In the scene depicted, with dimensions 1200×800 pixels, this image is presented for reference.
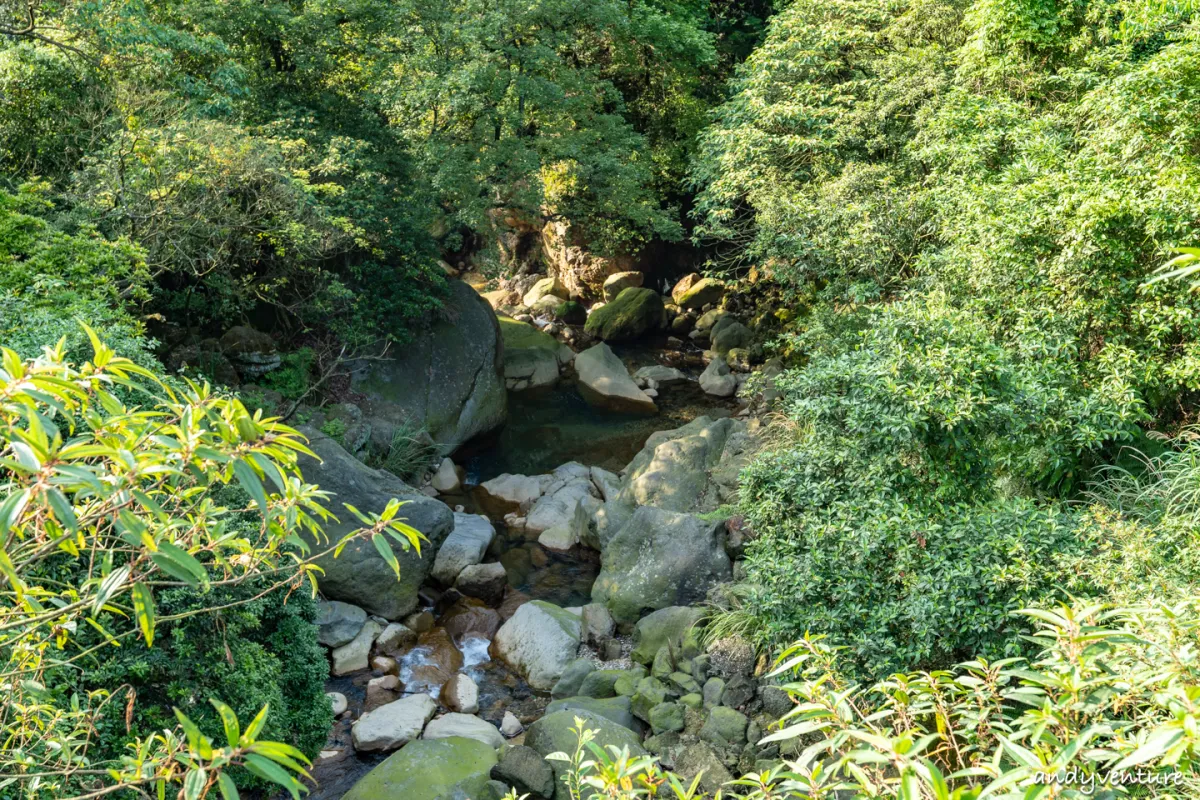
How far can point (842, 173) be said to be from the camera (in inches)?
491

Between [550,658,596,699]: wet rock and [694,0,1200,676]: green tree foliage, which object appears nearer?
[694,0,1200,676]: green tree foliage

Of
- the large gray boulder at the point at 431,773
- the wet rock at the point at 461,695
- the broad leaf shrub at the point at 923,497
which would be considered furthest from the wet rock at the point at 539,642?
the broad leaf shrub at the point at 923,497

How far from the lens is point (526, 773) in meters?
7.21

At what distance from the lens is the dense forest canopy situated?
2600 mm

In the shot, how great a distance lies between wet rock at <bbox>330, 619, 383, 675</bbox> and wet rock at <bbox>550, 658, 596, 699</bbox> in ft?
8.04

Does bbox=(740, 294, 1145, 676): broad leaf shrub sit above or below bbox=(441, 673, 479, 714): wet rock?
above

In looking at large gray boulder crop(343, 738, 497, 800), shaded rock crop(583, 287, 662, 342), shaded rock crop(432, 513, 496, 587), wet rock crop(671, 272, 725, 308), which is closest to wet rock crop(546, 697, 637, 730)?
Answer: large gray boulder crop(343, 738, 497, 800)

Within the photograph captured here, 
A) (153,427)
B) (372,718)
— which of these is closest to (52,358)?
(153,427)

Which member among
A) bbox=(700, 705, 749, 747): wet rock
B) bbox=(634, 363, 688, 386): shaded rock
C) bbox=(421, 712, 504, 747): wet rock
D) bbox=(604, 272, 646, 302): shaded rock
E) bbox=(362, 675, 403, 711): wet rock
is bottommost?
bbox=(362, 675, 403, 711): wet rock

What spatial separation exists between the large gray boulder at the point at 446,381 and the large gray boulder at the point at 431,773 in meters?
7.59

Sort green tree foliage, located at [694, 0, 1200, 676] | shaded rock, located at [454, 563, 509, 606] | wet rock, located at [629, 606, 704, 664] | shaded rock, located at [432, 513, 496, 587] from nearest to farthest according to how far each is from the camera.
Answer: green tree foliage, located at [694, 0, 1200, 676]
wet rock, located at [629, 606, 704, 664]
shaded rock, located at [454, 563, 509, 606]
shaded rock, located at [432, 513, 496, 587]

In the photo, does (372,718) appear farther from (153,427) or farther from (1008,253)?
(1008,253)

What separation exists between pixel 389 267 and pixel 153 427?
13223 mm

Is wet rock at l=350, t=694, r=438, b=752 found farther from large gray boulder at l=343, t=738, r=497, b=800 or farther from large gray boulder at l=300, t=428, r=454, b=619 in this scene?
large gray boulder at l=300, t=428, r=454, b=619
